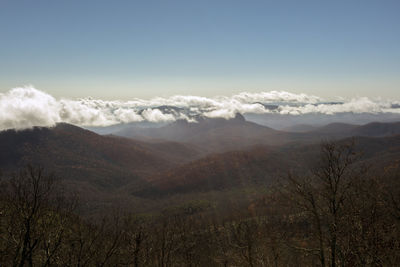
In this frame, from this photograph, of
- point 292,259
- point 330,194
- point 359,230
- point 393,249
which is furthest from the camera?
point 292,259

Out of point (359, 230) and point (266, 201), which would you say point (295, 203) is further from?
point (266, 201)

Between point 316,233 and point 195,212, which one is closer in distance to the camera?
point 316,233

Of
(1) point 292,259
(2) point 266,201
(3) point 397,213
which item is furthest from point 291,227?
(3) point 397,213

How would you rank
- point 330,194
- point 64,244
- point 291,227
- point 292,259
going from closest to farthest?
point 330,194, point 64,244, point 292,259, point 291,227

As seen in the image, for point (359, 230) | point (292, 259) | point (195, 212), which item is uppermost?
point (359, 230)

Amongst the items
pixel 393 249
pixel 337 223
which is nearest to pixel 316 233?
pixel 337 223

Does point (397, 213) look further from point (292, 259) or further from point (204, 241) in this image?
point (204, 241)

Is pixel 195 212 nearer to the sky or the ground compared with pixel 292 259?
nearer to the ground

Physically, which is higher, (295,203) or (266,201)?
(295,203)

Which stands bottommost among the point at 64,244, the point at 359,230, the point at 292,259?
the point at 292,259
